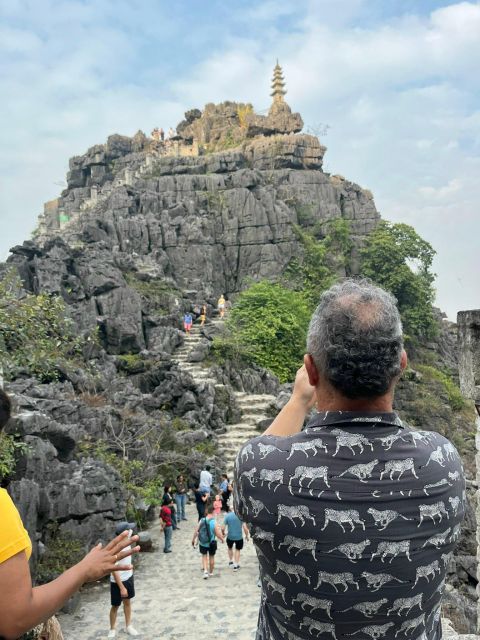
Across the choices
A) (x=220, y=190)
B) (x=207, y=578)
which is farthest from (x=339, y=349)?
(x=220, y=190)

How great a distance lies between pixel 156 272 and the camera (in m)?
31.3

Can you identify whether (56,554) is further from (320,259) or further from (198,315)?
(320,259)

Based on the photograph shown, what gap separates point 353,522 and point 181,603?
825 centimetres

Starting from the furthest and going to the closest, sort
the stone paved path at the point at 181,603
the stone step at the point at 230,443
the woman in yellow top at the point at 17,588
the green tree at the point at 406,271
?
the green tree at the point at 406,271, the stone step at the point at 230,443, the stone paved path at the point at 181,603, the woman in yellow top at the point at 17,588

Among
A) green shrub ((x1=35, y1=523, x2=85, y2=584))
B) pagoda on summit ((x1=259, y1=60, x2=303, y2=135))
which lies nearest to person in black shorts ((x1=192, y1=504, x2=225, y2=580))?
green shrub ((x1=35, y1=523, x2=85, y2=584))

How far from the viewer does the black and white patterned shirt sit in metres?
1.48

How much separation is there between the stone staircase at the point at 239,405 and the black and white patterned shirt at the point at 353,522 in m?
14.8

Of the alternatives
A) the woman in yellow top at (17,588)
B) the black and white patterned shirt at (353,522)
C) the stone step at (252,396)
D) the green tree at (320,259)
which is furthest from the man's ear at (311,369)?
the green tree at (320,259)

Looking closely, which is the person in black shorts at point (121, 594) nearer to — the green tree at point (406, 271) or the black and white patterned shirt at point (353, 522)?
the black and white patterned shirt at point (353, 522)

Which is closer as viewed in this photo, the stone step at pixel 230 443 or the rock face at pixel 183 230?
the stone step at pixel 230 443

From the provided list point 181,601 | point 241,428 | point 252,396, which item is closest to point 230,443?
point 241,428

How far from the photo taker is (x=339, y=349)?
1535mm

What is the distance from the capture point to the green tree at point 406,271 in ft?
113

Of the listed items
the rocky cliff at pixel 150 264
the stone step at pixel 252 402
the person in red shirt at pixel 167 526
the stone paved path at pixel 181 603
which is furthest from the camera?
the stone step at pixel 252 402
